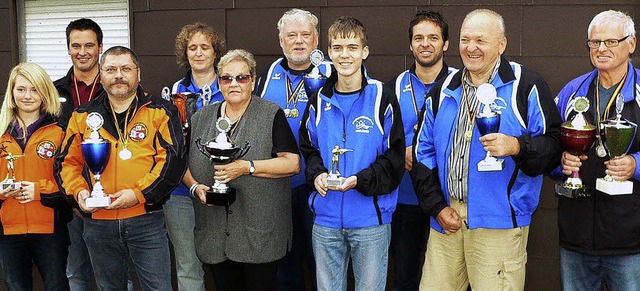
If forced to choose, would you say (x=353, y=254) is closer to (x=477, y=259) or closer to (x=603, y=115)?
(x=477, y=259)

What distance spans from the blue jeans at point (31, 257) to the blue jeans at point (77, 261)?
278 millimetres

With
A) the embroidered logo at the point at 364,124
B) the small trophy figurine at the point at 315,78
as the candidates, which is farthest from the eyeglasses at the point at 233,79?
the embroidered logo at the point at 364,124

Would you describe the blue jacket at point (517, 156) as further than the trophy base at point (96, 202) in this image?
No

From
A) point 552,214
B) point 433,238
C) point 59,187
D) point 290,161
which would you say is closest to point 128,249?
point 59,187

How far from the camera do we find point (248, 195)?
3.62 metres

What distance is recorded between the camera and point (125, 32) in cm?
552

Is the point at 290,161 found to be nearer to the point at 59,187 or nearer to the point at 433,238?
the point at 433,238

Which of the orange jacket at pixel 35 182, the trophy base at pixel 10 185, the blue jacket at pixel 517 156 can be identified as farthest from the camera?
the orange jacket at pixel 35 182

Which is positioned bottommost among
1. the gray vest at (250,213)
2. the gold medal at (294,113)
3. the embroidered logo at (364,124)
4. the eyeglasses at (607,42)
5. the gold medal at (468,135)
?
the gray vest at (250,213)

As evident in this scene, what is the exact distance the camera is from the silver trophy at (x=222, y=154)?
11.3 feet

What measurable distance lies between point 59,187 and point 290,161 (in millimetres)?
1365

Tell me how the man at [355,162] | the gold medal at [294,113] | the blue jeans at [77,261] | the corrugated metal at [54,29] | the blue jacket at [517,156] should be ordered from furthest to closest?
1. the corrugated metal at [54,29]
2. the blue jeans at [77,261]
3. the gold medal at [294,113]
4. the man at [355,162]
5. the blue jacket at [517,156]

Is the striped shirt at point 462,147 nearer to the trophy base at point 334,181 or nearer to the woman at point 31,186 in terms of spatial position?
the trophy base at point 334,181

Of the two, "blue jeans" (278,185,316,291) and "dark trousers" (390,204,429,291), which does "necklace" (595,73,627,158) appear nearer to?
"dark trousers" (390,204,429,291)
